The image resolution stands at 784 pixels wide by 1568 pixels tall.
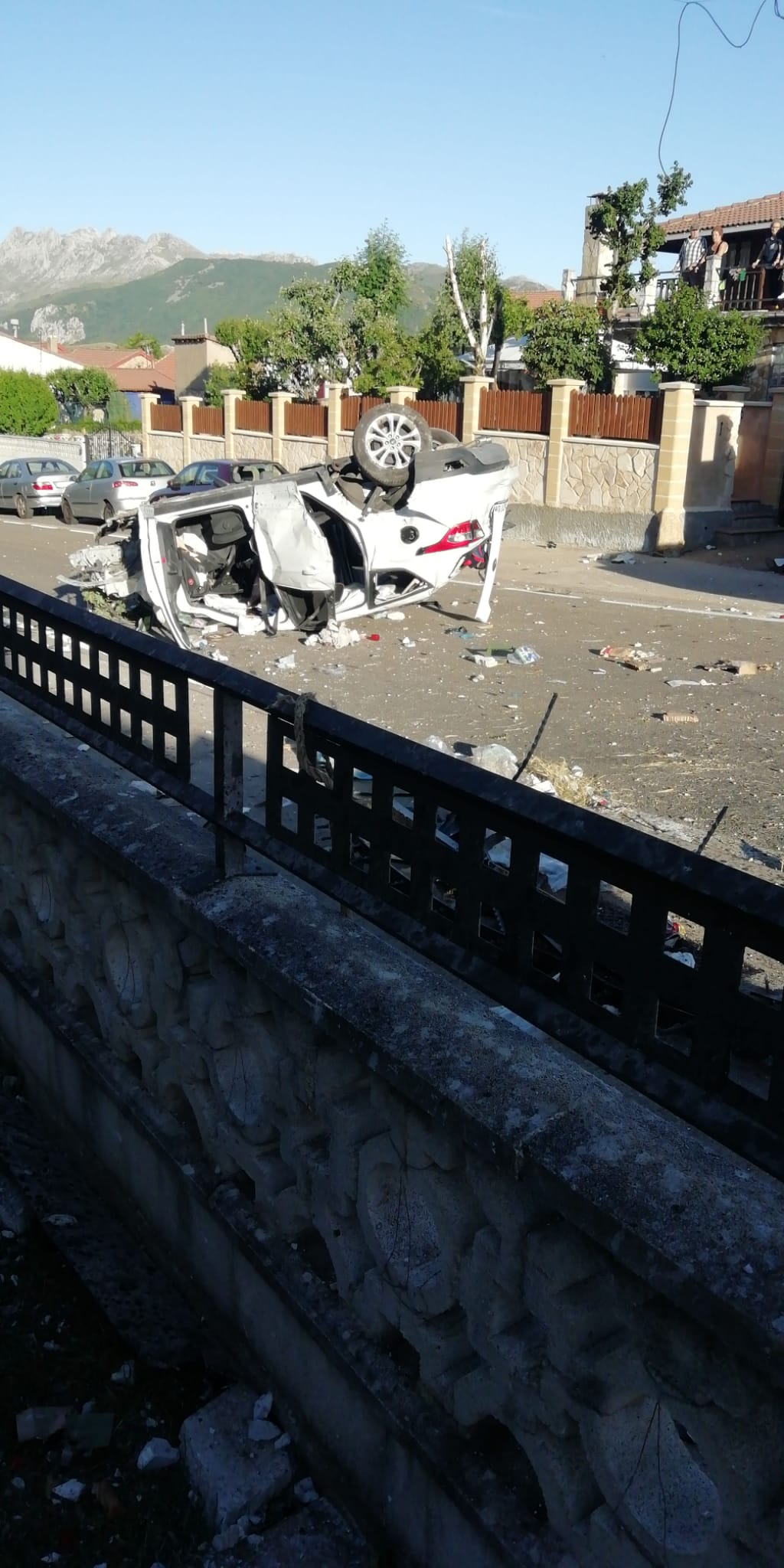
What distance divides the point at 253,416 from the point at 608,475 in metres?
13.2

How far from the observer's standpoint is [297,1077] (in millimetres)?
2328

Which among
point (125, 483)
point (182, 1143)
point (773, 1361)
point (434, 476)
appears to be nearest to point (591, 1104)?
point (773, 1361)

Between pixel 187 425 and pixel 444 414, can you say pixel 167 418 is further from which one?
pixel 444 414

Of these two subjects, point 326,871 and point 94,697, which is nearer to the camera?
point 326,871

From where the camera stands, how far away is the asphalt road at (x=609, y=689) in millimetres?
7793

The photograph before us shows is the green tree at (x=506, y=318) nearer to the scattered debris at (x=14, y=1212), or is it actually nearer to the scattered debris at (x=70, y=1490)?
the scattered debris at (x=14, y=1212)

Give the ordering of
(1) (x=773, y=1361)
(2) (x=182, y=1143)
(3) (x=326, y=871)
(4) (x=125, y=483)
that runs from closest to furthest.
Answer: (1) (x=773, y=1361)
(3) (x=326, y=871)
(2) (x=182, y=1143)
(4) (x=125, y=483)

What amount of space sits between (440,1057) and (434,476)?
35.5ft

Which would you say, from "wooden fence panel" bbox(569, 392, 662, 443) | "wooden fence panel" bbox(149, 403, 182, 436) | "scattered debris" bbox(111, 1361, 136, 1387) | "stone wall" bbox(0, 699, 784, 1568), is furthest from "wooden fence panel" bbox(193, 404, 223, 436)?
"scattered debris" bbox(111, 1361, 136, 1387)

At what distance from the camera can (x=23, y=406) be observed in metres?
51.1

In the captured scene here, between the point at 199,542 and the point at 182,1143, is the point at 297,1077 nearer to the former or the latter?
the point at 182,1143

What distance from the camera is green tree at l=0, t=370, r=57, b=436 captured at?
5066 cm

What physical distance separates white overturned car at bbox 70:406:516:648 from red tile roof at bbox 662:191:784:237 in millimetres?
35359

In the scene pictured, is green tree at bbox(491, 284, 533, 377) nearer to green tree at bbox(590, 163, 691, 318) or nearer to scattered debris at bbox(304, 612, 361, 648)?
green tree at bbox(590, 163, 691, 318)
